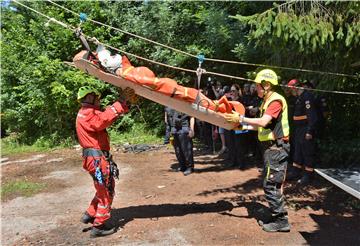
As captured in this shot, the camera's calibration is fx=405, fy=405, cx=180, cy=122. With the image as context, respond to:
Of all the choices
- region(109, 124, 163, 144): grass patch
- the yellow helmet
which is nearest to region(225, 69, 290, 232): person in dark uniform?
the yellow helmet

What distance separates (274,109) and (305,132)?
2.79 meters

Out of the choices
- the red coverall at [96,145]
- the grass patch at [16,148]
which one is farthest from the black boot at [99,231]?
the grass patch at [16,148]

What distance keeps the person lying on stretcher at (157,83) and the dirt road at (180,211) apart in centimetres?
169

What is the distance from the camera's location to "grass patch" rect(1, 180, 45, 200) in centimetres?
825

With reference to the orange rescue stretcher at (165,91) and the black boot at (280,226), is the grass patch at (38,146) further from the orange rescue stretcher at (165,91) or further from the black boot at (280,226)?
the black boot at (280,226)

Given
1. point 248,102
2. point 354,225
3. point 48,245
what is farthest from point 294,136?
point 48,245

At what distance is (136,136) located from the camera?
1484cm

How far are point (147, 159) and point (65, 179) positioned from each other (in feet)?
8.61

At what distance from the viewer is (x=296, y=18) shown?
5398 mm

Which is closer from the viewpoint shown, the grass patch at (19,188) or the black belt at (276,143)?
the black belt at (276,143)

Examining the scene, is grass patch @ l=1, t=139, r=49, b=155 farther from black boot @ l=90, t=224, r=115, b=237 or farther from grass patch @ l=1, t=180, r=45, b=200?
black boot @ l=90, t=224, r=115, b=237

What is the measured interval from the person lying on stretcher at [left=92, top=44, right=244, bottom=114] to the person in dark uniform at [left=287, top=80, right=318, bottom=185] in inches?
103

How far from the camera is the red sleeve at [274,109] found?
5160 mm

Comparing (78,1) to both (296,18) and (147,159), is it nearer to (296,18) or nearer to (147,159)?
(147,159)
